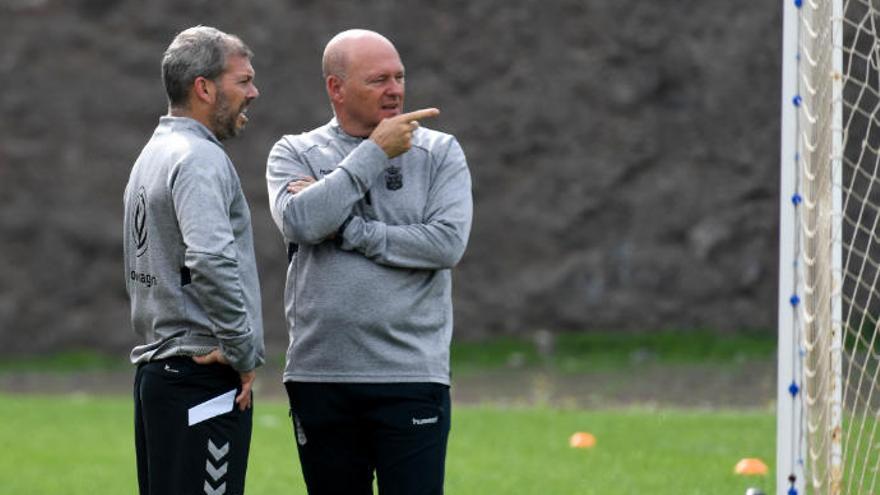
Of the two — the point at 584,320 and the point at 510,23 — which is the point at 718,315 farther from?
the point at 510,23

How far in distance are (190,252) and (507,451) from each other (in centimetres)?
497

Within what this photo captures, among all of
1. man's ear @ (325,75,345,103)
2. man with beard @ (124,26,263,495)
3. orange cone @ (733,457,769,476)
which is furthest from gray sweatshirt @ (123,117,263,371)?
orange cone @ (733,457,769,476)

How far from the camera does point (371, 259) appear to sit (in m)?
4.38

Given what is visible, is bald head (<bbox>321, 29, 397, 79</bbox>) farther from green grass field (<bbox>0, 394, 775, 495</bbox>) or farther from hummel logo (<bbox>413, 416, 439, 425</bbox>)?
green grass field (<bbox>0, 394, 775, 495</bbox>)

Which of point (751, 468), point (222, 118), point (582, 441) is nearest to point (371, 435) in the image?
point (222, 118)

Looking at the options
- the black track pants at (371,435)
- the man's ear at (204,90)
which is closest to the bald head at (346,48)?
the man's ear at (204,90)

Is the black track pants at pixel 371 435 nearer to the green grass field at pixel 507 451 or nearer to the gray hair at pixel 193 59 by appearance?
the gray hair at pixel 193 59

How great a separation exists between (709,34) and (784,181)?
9.31 metres

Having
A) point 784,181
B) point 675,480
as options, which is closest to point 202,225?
point 784,181

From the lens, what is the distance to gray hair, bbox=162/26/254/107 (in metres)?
4.26

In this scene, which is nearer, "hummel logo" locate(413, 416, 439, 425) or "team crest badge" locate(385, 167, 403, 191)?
"hummel logo" locate(413, 416, 439, 425)

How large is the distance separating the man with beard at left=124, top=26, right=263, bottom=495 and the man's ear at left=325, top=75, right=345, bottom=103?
0.84 feet

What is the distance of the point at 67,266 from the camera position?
14.0m

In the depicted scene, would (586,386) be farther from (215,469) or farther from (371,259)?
(215,469)
